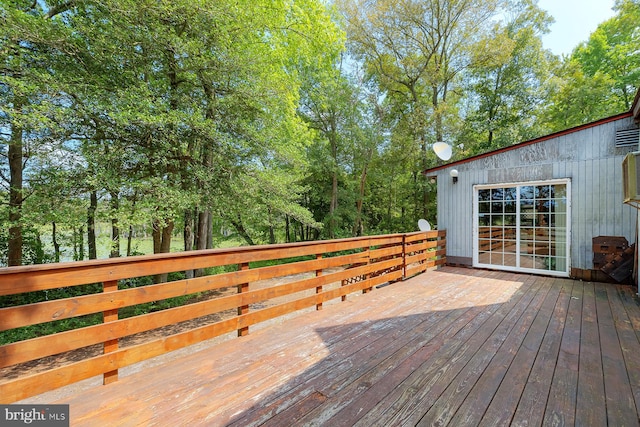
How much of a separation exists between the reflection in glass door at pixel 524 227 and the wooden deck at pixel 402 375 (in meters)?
1.98

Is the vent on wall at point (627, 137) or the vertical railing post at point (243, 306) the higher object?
the vent on wall at point (627, 137)

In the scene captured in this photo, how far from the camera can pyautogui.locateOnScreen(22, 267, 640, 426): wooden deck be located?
4.65 ft

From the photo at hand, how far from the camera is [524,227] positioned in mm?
5082

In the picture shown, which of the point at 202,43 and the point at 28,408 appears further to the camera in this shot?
the point at 202,43

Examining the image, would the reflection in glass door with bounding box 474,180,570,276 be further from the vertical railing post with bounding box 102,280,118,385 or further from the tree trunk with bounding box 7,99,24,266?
the tree trunk with bounding box 7,99,24,266

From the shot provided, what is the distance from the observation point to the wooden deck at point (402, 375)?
4.65 feet

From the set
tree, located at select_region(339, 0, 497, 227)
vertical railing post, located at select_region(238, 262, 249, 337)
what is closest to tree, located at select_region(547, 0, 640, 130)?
tree, located at select_region(339, 0, 497, 227)

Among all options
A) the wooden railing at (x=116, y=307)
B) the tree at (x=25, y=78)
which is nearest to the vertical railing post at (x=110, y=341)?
the wooden railing at (x=116, y=307)

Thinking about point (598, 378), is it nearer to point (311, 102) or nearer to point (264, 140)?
point (264, 140)

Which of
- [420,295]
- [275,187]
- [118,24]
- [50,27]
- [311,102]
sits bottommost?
[420,295]

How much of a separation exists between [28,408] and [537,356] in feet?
10.9

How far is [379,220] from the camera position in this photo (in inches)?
618

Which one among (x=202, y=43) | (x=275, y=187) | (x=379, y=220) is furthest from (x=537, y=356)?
(x=379, y=220)

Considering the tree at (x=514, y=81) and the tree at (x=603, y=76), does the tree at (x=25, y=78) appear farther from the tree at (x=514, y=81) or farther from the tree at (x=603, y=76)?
the tree at (x=603, y=76)
